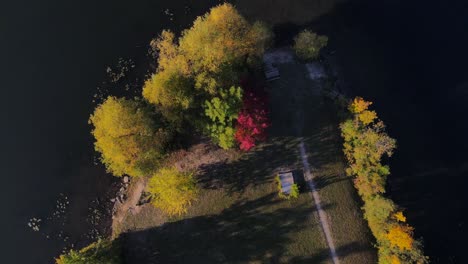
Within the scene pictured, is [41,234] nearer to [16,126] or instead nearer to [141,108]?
[16,126]

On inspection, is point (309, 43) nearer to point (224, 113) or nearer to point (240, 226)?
point (224, 113)

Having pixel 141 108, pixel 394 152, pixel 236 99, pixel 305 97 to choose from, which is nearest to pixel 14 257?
pixel 141 108

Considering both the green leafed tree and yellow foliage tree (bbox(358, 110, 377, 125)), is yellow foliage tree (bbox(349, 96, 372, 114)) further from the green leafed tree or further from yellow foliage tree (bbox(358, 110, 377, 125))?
the green leafed tree

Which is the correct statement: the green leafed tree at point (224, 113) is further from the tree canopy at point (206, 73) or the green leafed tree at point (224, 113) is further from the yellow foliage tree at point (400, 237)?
the yellow foliage tree at point (400, 237)

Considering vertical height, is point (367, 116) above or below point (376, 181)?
above

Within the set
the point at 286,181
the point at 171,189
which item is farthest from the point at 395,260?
the point at 171,189
